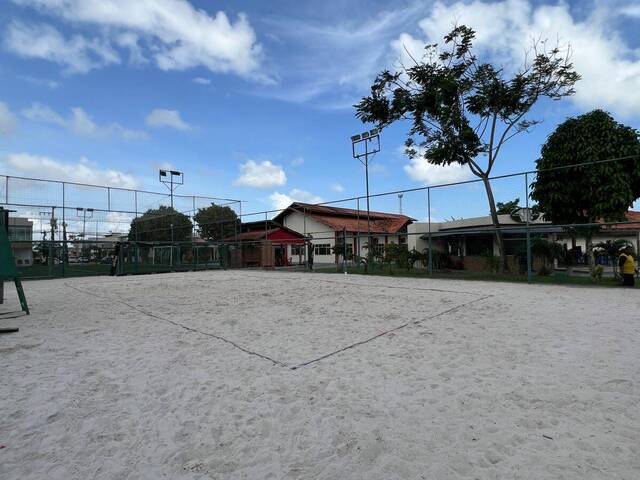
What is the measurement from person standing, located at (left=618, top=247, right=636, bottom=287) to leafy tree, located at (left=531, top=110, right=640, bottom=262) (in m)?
1.37

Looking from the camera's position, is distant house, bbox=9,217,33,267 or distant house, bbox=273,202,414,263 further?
distant house, bbox=273,202,414,263

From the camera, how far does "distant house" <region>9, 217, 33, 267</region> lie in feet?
72.7

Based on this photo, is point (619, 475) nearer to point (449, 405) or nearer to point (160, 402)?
A: point (449, 405)

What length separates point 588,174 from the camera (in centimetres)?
1223

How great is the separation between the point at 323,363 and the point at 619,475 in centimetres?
284

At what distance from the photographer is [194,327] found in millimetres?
6598

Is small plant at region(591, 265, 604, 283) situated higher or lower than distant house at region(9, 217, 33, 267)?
lower

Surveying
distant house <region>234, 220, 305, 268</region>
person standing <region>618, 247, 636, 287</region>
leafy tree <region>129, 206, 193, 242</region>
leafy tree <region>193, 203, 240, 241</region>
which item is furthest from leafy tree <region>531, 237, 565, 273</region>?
leafy tree <region>129, 206, 193, 242</region>

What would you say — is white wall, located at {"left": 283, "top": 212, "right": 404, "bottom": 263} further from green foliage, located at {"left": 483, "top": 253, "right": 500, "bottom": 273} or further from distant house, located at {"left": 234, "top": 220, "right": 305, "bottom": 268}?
green foliage, located at {"left": 483, "top": 253, "right": 500, "bottom": 273}

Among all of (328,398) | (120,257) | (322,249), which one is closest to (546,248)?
(328,398)

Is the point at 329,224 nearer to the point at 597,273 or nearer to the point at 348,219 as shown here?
the point at 348,219

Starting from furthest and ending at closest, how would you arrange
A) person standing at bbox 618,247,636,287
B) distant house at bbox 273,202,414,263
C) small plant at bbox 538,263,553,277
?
distant house at bbox 273,202,414,263
small plant at bbox 538,263,553,277
person standing at bbox 618,247,636,287

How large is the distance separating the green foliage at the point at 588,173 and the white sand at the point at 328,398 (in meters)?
6.76

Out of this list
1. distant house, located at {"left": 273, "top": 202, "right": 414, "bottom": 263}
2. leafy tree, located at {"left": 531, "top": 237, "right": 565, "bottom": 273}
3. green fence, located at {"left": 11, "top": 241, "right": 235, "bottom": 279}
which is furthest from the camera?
distant house, located at {"left": 273, "top": 202, "right": 414, "bottom": 263}
